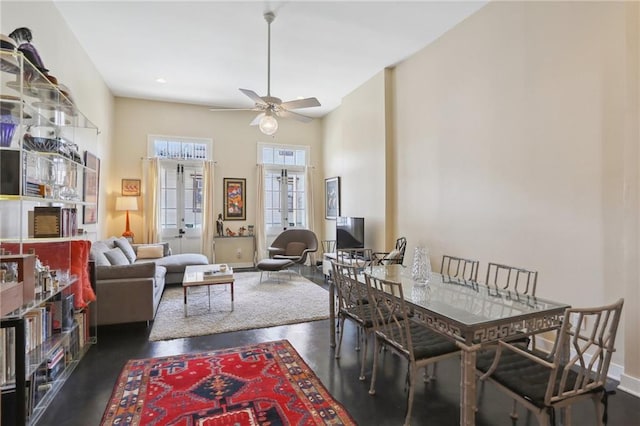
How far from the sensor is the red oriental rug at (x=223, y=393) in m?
2.11

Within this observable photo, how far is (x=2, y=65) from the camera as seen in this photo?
2.12 metres

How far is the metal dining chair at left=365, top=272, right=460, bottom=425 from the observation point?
205cm

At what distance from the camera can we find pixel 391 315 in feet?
7.31

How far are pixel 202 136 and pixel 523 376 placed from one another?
24.0 ft

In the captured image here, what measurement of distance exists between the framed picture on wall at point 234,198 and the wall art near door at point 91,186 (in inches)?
103

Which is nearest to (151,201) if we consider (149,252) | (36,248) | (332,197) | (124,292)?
(149,252)

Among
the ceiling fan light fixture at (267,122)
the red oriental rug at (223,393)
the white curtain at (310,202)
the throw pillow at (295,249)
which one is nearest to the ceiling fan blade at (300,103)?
the ceiling fan light fixture at (267,122)

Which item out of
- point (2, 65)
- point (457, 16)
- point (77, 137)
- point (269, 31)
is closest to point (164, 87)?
point (77, 137)

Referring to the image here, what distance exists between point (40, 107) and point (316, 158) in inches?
242

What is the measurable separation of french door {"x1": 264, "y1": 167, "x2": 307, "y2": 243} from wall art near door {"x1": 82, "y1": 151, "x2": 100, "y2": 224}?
11.4 ft

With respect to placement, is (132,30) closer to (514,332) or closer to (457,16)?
(457,16)

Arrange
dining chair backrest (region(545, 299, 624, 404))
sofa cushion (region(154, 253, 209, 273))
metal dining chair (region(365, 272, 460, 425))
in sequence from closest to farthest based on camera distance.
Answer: dining chair backrest (region(545, 299, 624, 404)) → metal dining chair (region(365, 272, 460, 425)) → sofa cushion (region(154, 253, 209, 273))

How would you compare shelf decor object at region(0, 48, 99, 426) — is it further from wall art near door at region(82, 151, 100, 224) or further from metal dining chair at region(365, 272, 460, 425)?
metal dining chair at region(365, 272, 460, 425)

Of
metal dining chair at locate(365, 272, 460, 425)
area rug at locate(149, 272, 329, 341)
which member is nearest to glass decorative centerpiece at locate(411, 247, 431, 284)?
metal dining chair at locate(365, 272, 460, 425)
